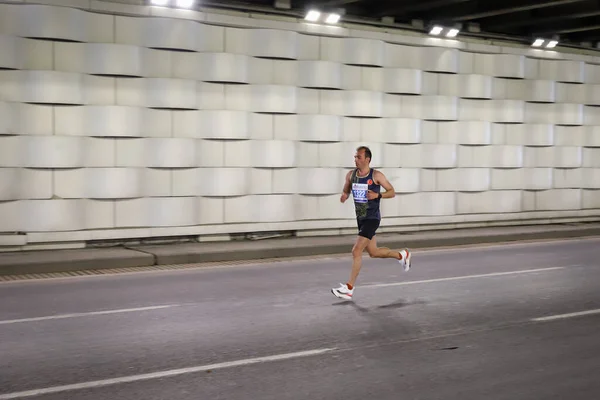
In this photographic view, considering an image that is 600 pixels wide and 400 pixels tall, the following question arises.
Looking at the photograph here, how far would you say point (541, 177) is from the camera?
772 inches

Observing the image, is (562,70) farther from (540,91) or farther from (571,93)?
(540,91)

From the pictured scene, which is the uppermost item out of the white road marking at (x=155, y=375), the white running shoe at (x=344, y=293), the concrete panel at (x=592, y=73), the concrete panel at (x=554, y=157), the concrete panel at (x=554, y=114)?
the concrete panel at (x=592, y=73)

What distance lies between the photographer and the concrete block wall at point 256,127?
43.7 feet

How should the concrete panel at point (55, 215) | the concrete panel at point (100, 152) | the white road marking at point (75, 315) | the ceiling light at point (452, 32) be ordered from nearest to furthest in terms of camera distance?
the white road marking at point (75, 315) < the concrete panel at point (55, 215) < the concrete panel at point (100, 152) < the ceiling light at point (452, 32)

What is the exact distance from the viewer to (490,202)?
18828 millimetres

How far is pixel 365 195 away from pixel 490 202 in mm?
9094

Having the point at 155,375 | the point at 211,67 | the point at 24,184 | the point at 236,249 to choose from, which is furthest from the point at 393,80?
the point at 155,375

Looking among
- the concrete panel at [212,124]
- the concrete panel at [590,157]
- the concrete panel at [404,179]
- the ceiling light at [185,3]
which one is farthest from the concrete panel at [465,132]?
the ceiling light at [185,3]

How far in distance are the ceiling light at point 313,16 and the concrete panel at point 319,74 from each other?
Result: 794 mm

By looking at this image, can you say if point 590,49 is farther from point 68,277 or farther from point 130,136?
point 68,277

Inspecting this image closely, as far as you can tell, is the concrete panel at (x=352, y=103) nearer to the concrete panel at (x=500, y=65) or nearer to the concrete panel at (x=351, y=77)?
the concrete panel at (x=351, y=77)

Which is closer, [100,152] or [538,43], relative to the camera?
[100,152]

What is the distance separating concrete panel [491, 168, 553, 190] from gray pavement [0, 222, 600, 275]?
3.27 feet

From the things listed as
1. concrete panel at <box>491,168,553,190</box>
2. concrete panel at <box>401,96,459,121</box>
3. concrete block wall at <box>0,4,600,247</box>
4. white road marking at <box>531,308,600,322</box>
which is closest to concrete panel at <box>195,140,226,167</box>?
concrete block wall at <box>0,4,600,247</box>
